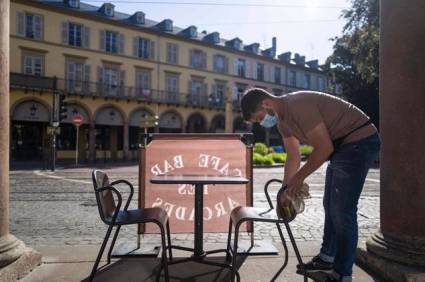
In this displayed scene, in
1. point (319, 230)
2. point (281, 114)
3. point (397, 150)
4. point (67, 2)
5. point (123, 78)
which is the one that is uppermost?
point (67, 2)

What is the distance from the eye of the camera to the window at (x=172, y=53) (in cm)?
4169

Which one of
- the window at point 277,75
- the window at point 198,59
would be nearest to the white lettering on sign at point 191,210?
the window at point 198,59

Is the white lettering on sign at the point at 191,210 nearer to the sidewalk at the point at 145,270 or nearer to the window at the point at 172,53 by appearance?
the sidewalk at the point at 145,270

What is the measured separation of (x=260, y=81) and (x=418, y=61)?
49.0 meters

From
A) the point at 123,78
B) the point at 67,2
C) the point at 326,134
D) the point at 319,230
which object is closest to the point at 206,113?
the point at 123,78

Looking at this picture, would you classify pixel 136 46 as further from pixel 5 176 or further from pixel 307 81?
pixel 5 176

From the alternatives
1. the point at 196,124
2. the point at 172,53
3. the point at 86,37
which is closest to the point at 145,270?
the point at 86,37

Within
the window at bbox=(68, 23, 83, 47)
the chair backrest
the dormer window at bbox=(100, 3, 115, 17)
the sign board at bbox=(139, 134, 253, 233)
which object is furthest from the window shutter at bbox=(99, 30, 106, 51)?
the chair backrest

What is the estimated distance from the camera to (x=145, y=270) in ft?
12.5

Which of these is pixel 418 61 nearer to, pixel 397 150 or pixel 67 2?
pixel 397 150

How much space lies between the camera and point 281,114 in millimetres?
3152

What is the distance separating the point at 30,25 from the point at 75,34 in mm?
3649

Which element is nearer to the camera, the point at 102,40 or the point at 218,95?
the point at 102,40

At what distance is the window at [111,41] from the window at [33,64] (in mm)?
6019
